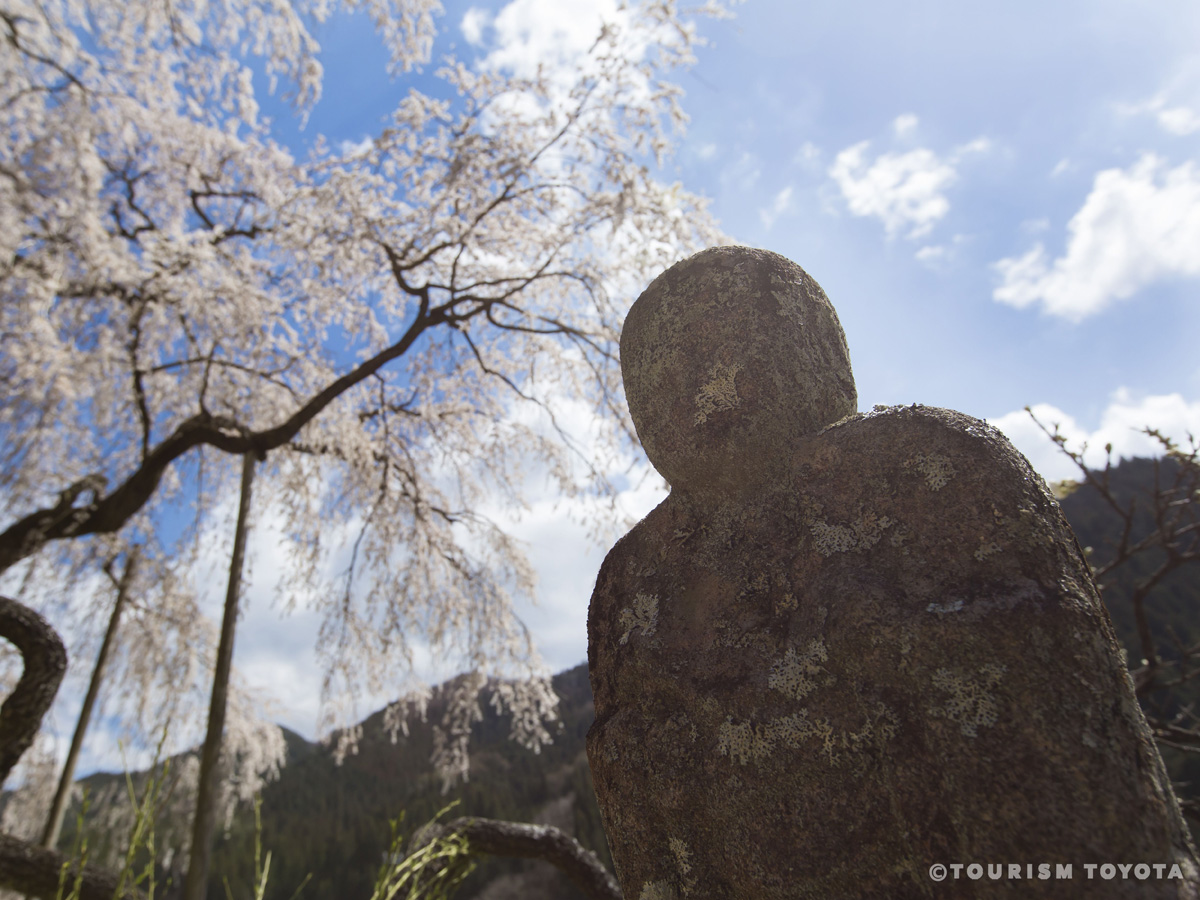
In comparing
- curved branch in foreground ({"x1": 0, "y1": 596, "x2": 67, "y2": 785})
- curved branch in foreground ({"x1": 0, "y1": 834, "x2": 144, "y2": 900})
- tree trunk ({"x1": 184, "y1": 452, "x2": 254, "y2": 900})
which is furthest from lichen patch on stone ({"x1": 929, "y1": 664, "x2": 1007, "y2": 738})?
curved branch in foreground ({"x1": 0, "y1": 596, "x2": 67, "y2": 785})

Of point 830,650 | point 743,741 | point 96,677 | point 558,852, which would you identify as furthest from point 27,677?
point 830,650

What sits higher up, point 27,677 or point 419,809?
point 27,677

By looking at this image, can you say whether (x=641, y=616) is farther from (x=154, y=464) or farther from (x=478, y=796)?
(x=478, y=796)

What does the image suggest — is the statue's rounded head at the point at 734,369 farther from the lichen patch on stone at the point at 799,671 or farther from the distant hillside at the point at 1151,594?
the distant hillside at the point at 1151,594

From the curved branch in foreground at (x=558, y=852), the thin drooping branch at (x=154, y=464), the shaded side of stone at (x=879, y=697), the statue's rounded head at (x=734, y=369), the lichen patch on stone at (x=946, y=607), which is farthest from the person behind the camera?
the thin drooping branch at (x=154, y=464)

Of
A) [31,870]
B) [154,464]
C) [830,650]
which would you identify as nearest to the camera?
[830,650]

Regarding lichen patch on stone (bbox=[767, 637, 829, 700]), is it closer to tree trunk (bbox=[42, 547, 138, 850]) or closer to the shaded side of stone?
the shaded side of stone

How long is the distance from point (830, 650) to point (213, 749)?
3637mm

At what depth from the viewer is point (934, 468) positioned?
976 millimetres

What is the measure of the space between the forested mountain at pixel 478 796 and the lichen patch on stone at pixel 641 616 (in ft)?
19.0

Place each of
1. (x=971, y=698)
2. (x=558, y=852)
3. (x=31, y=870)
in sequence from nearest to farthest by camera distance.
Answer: (x=971, y=698)
(x=31, y=870)
(x=558, y=852)

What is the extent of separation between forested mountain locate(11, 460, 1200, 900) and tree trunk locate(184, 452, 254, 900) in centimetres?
301

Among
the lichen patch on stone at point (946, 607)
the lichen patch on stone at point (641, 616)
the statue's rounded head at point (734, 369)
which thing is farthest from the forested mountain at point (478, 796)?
the lichen patch on stone at point (946, 607)

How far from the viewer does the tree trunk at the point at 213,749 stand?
10.5ft
